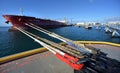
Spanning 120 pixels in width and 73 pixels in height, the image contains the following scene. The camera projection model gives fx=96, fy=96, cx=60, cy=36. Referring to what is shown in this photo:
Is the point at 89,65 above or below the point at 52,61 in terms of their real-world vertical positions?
above

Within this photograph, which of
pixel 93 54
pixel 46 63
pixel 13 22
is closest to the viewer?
pixel 93 54

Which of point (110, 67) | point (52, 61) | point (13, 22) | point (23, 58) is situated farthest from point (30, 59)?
point (13, 22)

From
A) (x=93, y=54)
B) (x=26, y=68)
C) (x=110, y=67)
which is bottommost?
(x=26, y=68)

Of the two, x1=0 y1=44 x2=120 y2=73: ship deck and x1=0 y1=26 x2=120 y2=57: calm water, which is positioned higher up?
x1=0 y1=44 x2=120 y2=73: ship deck

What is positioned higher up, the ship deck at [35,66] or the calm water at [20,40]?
the ship deck at [35,66]

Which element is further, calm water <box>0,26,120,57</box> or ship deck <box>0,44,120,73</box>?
calm water <box>0,26,120,57</box>

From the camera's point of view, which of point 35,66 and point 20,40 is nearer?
point 35,66

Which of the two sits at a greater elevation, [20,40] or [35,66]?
[35,66]

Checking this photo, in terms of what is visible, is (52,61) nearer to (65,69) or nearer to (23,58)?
(65,69)

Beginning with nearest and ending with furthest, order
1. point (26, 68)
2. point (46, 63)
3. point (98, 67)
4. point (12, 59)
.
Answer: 1. point (98, 67)
2. point (26, 68)
3. point (46, 63)
4. point (12, 59)

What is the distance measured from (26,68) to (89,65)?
2515mm

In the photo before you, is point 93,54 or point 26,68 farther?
point 26,68

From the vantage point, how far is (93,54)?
3.64m

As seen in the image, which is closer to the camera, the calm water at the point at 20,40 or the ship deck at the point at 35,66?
the ship deck at the point at 35,66
